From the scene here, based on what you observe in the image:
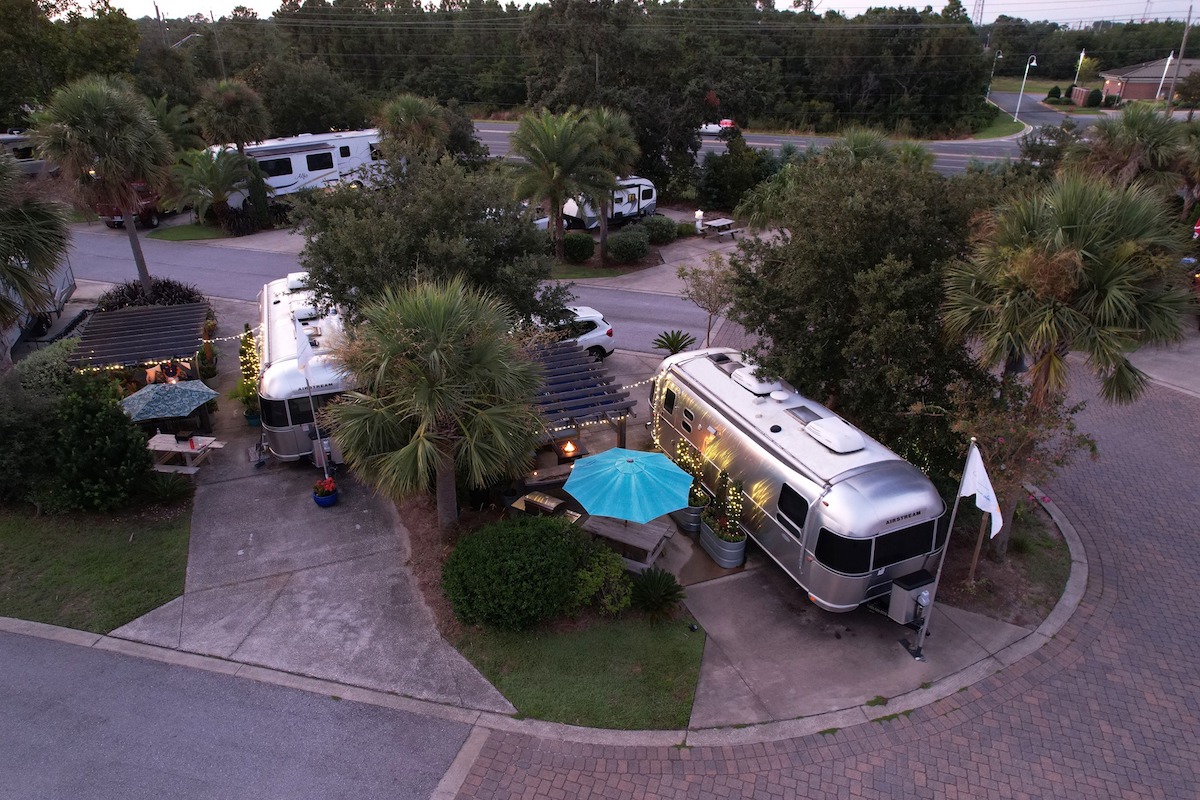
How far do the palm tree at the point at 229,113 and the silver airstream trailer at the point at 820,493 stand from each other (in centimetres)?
2774

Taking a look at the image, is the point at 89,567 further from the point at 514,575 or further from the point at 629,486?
the point at 629,486

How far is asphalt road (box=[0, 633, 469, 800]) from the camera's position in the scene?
318 inches

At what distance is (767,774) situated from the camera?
830 cm

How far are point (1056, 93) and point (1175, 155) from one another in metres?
63.5

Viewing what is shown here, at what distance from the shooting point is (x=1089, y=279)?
30.8 ft

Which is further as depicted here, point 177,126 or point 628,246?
point 177,126

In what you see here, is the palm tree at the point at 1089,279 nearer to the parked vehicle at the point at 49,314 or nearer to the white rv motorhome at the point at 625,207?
the parked vehicle at the point at 49,314

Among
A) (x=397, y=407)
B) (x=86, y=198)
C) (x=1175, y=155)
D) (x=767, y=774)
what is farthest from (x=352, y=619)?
(x=1175, y=155)

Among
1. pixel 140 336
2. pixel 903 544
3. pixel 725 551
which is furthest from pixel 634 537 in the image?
pixel 140 336

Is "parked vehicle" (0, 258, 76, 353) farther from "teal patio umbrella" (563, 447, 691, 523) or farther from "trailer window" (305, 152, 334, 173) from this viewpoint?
"teal patio umbrella" (563, 447, 691, 523)

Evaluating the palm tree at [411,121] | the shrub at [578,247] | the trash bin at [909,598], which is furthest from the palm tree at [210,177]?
the trash bin at [909,598]

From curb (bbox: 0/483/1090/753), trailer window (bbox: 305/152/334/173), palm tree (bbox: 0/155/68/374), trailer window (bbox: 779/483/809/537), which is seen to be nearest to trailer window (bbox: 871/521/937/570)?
trailer window (bbox: 779/483/809/537)

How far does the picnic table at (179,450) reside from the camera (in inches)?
537

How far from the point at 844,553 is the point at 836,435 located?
177cm
